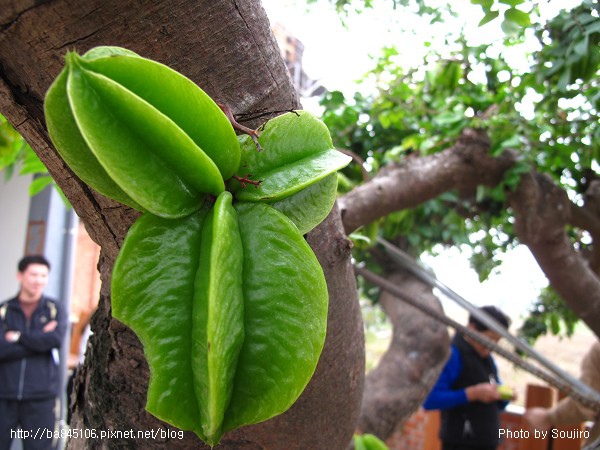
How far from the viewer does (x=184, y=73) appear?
2.07ft

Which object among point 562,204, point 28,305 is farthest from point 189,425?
point 28,305

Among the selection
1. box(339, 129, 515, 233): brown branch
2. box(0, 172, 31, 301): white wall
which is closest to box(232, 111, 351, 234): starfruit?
box(339, 129, 515, 233): brown branch

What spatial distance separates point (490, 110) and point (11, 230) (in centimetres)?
376

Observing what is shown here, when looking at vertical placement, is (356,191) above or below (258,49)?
above

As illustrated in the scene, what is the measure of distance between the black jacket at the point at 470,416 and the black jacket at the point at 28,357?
1753 mm

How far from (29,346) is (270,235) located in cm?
246

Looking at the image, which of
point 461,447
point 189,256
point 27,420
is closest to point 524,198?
point 461,447

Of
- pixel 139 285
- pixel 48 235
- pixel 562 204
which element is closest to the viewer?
pixel 139 285

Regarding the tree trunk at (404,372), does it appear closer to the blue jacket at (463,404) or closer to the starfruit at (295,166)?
the blue jacket at (463,404)

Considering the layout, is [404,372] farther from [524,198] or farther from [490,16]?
[490,16]

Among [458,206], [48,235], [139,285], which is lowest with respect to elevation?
[139,285]

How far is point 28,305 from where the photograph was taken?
2.78m

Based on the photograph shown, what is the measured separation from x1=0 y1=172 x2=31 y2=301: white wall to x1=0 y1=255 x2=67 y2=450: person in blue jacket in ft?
5.86

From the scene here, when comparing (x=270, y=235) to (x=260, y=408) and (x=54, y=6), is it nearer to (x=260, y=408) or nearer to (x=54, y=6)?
(x=260, y=408)
